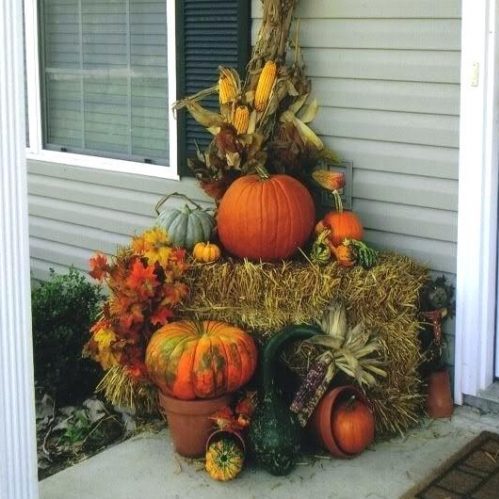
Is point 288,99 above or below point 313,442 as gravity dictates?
above

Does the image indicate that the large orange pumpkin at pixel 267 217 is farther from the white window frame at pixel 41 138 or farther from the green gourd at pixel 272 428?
the white window frame at pixel 41 138

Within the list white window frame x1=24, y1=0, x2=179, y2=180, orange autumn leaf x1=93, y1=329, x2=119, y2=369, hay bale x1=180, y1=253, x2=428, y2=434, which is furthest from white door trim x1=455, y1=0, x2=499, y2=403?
white window frame x1=24, y1=0, x2=179, y2=180

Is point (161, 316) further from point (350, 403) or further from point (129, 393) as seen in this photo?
point (350, 403)

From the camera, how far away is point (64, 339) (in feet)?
17.1

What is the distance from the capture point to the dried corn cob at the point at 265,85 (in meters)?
4.89

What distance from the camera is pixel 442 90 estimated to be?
4.59m

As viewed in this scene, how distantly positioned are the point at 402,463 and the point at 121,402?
1.32 meters

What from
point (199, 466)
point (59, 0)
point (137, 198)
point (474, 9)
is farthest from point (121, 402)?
point (59, 0)

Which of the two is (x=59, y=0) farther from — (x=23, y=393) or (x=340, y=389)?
(x=23, y=393)

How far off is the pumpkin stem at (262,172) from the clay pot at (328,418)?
1.03 meters

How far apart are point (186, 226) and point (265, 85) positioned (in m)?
0.75

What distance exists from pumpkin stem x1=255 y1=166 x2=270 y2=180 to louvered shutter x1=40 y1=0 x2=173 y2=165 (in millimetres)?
1143

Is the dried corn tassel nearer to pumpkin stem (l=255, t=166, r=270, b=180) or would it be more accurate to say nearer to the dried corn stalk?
pumpkin stem (l=255, t=166, r=270, b=180)

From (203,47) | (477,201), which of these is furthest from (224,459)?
(203,47)
